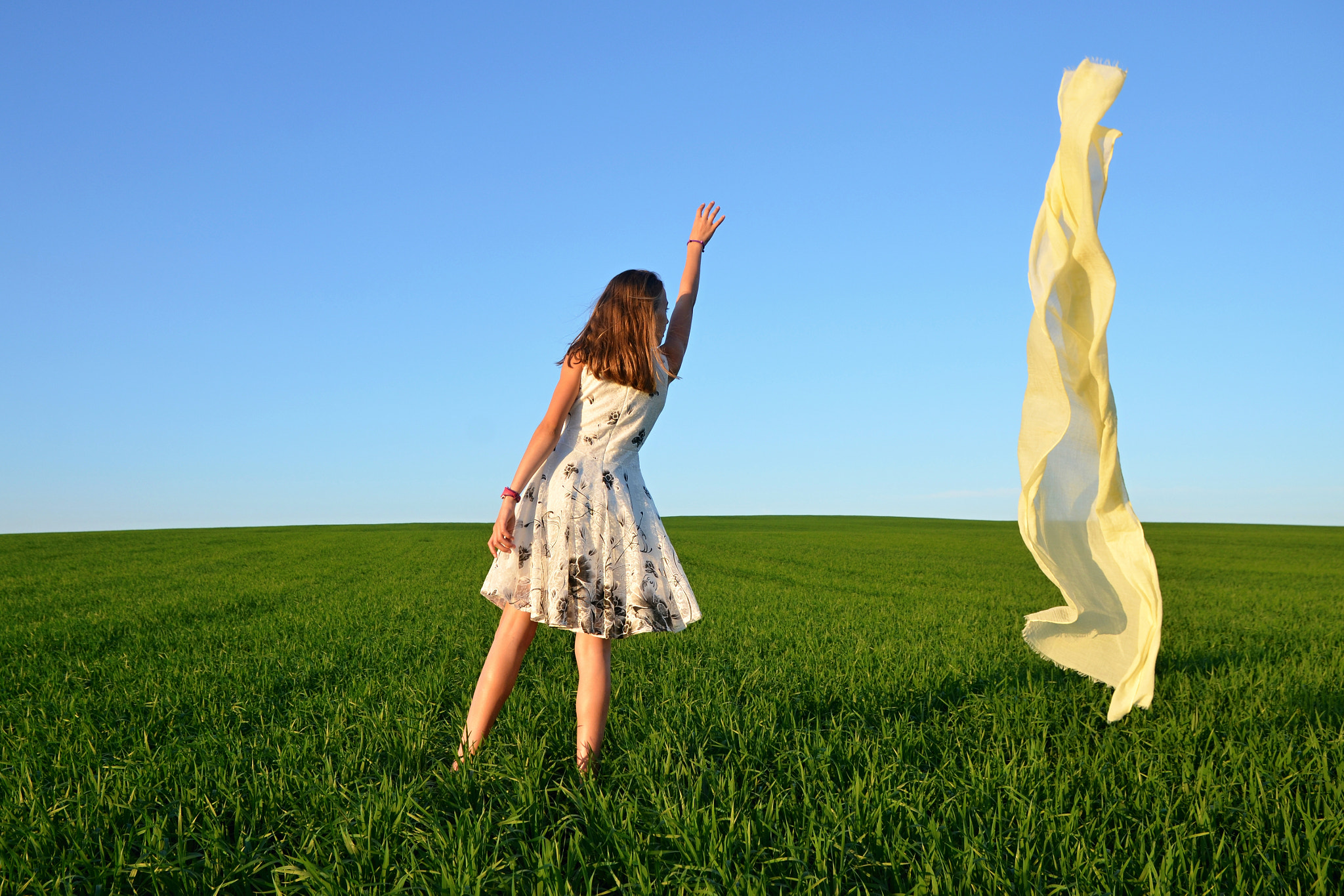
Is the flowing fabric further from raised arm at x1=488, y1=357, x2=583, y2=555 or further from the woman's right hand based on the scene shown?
the woman's right hand

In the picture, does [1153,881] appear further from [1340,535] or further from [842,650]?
[1340,535]

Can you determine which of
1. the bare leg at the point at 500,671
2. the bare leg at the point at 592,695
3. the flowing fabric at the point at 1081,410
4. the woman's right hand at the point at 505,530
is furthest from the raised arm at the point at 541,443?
the flowing fabric at the point at 1081,410

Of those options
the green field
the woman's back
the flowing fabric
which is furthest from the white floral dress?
the flowing fabric

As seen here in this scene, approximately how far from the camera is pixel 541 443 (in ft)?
10.6

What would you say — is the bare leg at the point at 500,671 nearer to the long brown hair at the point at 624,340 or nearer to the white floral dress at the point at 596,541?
the white floral dress at the point at 596,541

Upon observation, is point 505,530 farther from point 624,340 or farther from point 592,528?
point 624,340

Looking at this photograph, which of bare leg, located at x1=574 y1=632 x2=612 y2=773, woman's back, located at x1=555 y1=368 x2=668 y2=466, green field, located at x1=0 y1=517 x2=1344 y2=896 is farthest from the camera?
woman's back, located at x1=555 y1=368 x2=668 y2=466

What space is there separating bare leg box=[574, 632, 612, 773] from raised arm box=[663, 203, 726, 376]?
47.5 inches

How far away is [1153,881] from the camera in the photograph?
2297mm

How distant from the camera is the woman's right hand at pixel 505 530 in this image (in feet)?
10.6

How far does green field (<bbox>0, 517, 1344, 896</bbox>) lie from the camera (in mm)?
2434

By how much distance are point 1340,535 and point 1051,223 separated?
4247 cm

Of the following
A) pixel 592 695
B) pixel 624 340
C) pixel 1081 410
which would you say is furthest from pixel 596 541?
pixel 1081 410

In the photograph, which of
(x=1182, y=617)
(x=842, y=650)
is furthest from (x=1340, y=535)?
(x=842, y=650)
